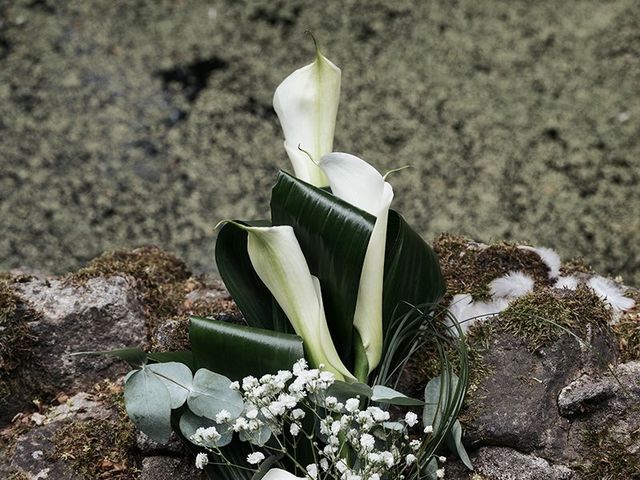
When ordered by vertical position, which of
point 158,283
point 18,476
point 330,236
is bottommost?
point 18,476

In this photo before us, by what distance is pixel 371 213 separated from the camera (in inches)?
35.1

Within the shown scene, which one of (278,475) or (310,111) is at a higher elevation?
(310,111)

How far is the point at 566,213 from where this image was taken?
5.98 ft

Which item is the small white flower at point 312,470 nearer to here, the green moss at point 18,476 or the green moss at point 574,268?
the green moss at point 18,476

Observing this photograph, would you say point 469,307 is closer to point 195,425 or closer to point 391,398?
point 391,398

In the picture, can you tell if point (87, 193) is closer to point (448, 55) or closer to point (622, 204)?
point (448, 55)

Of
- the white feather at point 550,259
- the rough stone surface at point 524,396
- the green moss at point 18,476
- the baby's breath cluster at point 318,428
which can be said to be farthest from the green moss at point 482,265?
the green moss at point 18,476

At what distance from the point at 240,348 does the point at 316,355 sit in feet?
0.22

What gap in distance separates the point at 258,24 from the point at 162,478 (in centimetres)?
135

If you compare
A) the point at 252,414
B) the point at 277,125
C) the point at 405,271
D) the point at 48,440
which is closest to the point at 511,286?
the point at 405,271

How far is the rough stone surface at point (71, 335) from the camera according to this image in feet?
3.34

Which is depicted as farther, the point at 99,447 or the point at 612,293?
the point at 612,293

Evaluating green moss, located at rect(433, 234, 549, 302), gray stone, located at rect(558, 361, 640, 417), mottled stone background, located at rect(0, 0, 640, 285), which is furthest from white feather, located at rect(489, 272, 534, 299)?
mottled stone background, located at rect(0, 0, 640, 285)

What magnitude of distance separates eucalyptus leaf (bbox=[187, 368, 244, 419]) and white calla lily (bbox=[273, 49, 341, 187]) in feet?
0.73
